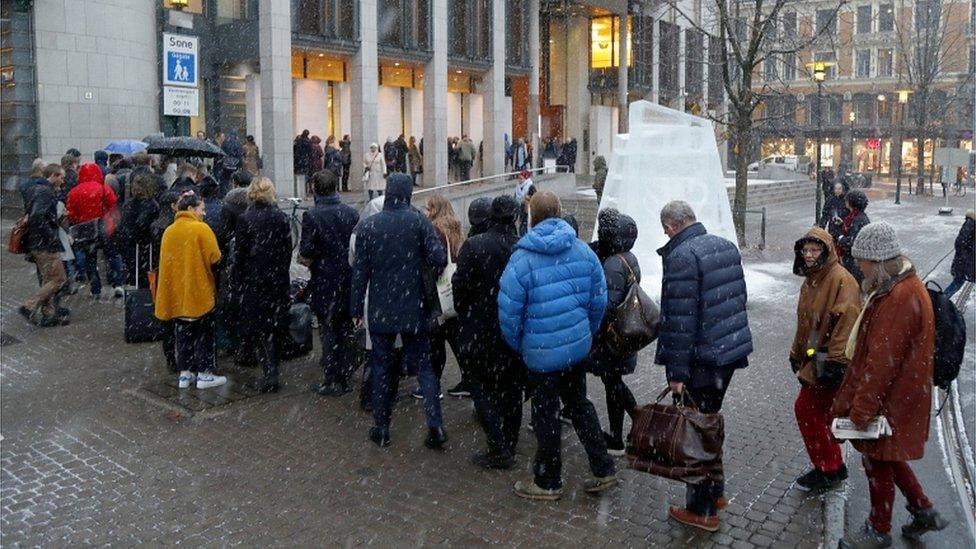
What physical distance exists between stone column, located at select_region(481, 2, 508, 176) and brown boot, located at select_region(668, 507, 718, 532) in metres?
28.6

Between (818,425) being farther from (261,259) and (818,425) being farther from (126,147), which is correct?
(126,147)

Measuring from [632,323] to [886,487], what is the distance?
5.98 feet

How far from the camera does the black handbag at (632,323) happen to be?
611cm

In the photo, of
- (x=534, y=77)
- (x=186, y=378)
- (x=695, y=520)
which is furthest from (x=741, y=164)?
(x=534, y=77)

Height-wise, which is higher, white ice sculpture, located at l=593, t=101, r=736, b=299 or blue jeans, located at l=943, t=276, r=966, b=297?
white ice sculpture, located at l=593, t=101, r=736, b=299

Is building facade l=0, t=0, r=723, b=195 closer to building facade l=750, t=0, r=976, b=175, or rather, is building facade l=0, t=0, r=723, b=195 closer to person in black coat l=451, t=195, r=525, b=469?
person in black coat l=451, t=195, r=525, b=469

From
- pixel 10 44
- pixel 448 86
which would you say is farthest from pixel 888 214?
pixel 10 44

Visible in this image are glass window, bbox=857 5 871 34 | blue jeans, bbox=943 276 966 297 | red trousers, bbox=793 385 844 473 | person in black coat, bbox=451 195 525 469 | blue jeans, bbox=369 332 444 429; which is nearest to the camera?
red trousers, bbox=793 385 844 473

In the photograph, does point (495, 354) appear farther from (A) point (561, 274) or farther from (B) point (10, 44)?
(B) point (10, 44)

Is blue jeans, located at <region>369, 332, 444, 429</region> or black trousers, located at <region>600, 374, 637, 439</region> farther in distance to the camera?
blue jeans, located at <region>369, 332, 444, 429</region>

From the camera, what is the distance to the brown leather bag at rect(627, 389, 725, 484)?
5270 mm

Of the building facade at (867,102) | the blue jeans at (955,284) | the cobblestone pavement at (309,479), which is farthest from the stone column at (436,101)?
the building facade at (867,102)

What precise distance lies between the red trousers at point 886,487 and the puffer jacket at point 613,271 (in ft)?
5.95

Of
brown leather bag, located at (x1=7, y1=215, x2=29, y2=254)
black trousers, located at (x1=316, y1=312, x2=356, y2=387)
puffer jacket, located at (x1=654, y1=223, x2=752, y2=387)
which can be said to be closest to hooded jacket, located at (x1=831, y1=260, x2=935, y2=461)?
puffer jacket, located at (x1=654, y1=223, x2=752, y2=387)
